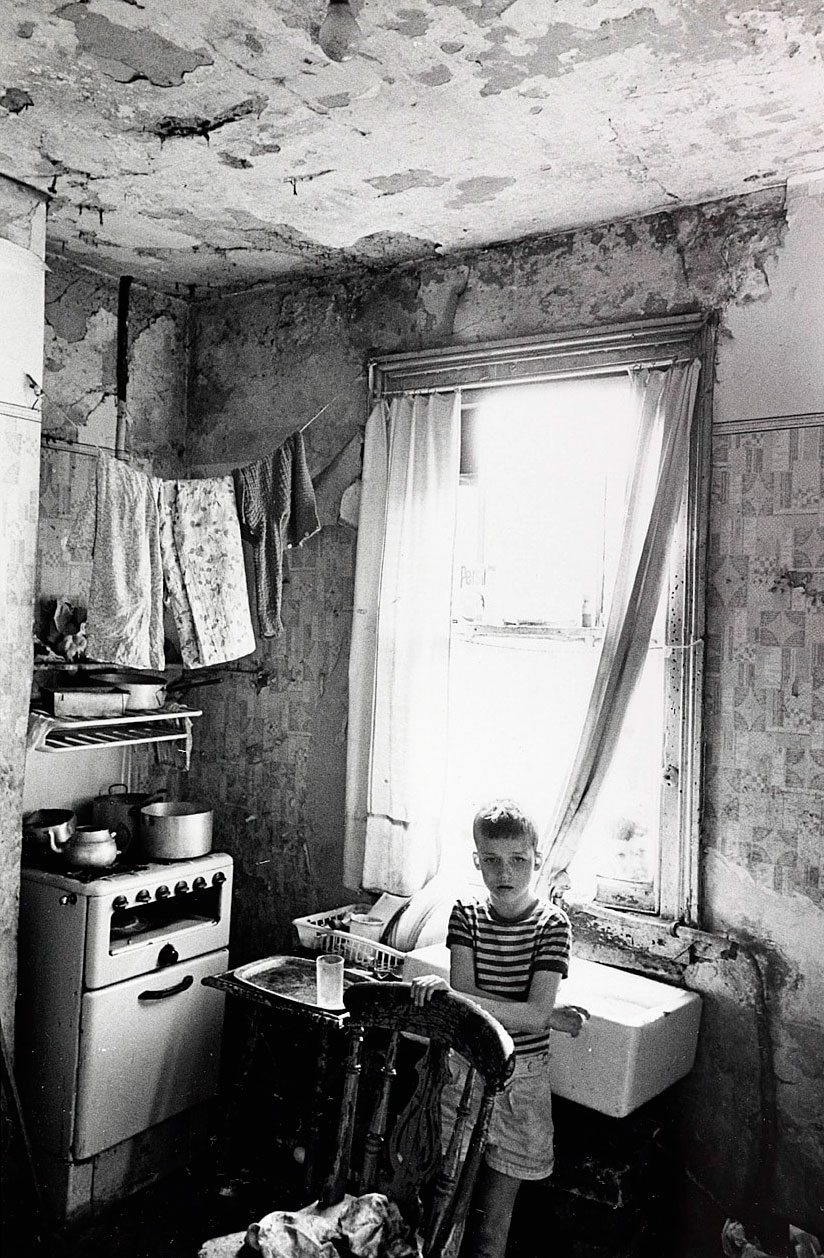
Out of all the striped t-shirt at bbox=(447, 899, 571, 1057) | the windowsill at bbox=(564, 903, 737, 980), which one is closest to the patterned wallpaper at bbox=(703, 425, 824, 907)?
the windowsill at bbox=(564, 903, 737, 980)

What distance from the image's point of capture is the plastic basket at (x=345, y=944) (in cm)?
341

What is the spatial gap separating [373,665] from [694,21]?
236 cm

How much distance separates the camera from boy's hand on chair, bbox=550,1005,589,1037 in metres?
2.59

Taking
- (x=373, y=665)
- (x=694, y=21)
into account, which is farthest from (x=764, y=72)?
(x=373, y=665)

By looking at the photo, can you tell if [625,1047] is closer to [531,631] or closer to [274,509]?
[531,631]

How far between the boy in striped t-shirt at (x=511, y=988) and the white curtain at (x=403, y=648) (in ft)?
3.21

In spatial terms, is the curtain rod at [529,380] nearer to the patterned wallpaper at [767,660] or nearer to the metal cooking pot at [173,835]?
the patterned wallpaper at [767,660]

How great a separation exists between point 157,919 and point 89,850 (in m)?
0.40

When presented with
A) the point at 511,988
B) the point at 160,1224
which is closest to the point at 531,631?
the point at 511,988

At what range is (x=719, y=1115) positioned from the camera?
3107 millimetres

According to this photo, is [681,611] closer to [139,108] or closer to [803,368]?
[803,368]

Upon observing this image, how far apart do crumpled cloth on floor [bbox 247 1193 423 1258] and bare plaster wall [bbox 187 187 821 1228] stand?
1.48 metres

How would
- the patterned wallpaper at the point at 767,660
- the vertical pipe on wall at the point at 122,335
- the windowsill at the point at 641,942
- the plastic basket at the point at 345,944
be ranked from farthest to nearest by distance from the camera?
1. the vertical pipe on wall at the point at 122,335
2. the plastic basket at the point at 345,944
3. the windowsill at the point at 641,942
4. the patterned wallpaper at the point at 767,660

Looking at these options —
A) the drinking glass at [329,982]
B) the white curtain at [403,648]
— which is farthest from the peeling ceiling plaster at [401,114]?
the drinking glass at [329,982]
